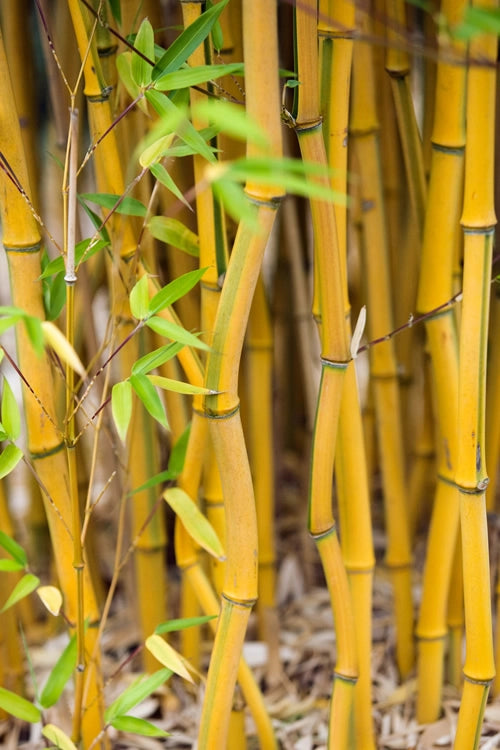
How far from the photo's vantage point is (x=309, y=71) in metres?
0.48

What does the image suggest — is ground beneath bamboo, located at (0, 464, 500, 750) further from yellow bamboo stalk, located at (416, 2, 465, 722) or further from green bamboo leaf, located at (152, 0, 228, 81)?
green bamboo leaf, located at (152, 0, 228, 81)

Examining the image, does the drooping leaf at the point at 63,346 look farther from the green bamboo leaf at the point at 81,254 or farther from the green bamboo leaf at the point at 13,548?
the green bamboo leaf at the point at 13,548

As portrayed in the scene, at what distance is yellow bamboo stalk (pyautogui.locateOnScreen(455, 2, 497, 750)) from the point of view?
19.3 inches

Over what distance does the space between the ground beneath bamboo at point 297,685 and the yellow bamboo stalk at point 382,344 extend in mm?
66

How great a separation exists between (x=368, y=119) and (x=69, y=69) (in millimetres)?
336

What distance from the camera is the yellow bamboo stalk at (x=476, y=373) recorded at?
489 millimetres

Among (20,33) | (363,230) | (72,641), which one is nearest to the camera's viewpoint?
(72,641)

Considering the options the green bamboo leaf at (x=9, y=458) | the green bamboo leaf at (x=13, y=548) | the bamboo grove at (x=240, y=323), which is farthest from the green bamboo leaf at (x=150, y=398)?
the green bamboo leaf at (x=13, y=548)

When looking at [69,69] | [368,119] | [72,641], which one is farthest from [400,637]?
[69,69]

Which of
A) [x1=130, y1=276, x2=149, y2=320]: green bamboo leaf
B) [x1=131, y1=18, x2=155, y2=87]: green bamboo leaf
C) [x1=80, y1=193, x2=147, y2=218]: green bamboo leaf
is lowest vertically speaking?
[x1=130, y1=276, x2=149, y2=320]: green bamboo leaf

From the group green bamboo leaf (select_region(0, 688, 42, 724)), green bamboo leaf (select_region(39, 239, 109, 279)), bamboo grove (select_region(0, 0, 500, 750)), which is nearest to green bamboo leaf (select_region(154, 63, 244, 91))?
bamboo grove (select_region(0, 0, 500, 750))

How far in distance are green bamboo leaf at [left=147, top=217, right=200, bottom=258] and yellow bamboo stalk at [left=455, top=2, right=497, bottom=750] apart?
0.20 metres

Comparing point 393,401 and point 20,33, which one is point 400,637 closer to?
point 393,401

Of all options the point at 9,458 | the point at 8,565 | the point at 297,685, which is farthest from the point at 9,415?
the point at 297,685
